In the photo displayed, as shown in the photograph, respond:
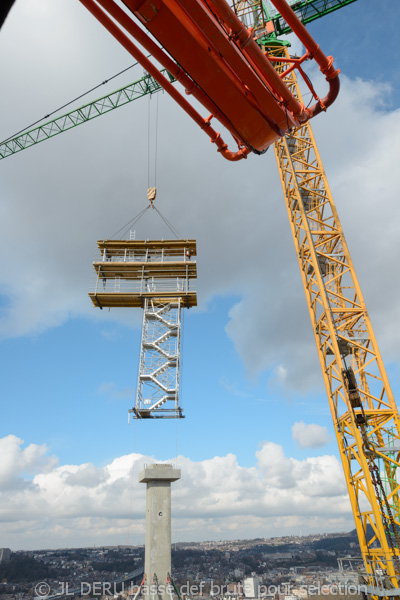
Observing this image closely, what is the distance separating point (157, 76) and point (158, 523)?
12106 mm

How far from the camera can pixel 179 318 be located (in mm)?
19156

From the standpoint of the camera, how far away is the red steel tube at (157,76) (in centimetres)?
716

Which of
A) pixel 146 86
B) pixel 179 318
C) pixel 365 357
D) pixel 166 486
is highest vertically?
pixel 146 86

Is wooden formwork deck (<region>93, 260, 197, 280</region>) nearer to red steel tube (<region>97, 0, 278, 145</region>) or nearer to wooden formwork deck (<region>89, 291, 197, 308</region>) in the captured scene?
wooden formwork deck (<region>89, 291, 197, 308</region>)

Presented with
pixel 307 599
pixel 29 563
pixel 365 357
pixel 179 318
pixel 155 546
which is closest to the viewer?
pixel 155 546

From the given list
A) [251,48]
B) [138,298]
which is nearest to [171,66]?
[251,48]

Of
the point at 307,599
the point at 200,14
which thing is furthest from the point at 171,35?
the point at 307,599

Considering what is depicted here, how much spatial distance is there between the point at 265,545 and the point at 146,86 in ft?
361

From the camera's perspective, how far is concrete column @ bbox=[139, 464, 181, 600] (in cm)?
1163

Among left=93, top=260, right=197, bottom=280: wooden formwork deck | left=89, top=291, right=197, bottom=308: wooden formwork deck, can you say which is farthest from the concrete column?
left=93, top=260, right=197, bottom=280: wooden formwork deck

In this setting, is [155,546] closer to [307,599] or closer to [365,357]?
[365,357]

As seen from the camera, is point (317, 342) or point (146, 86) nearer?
→ point (317, 342)

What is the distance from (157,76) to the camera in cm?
802

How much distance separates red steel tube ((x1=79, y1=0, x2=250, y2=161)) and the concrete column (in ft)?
32.4
